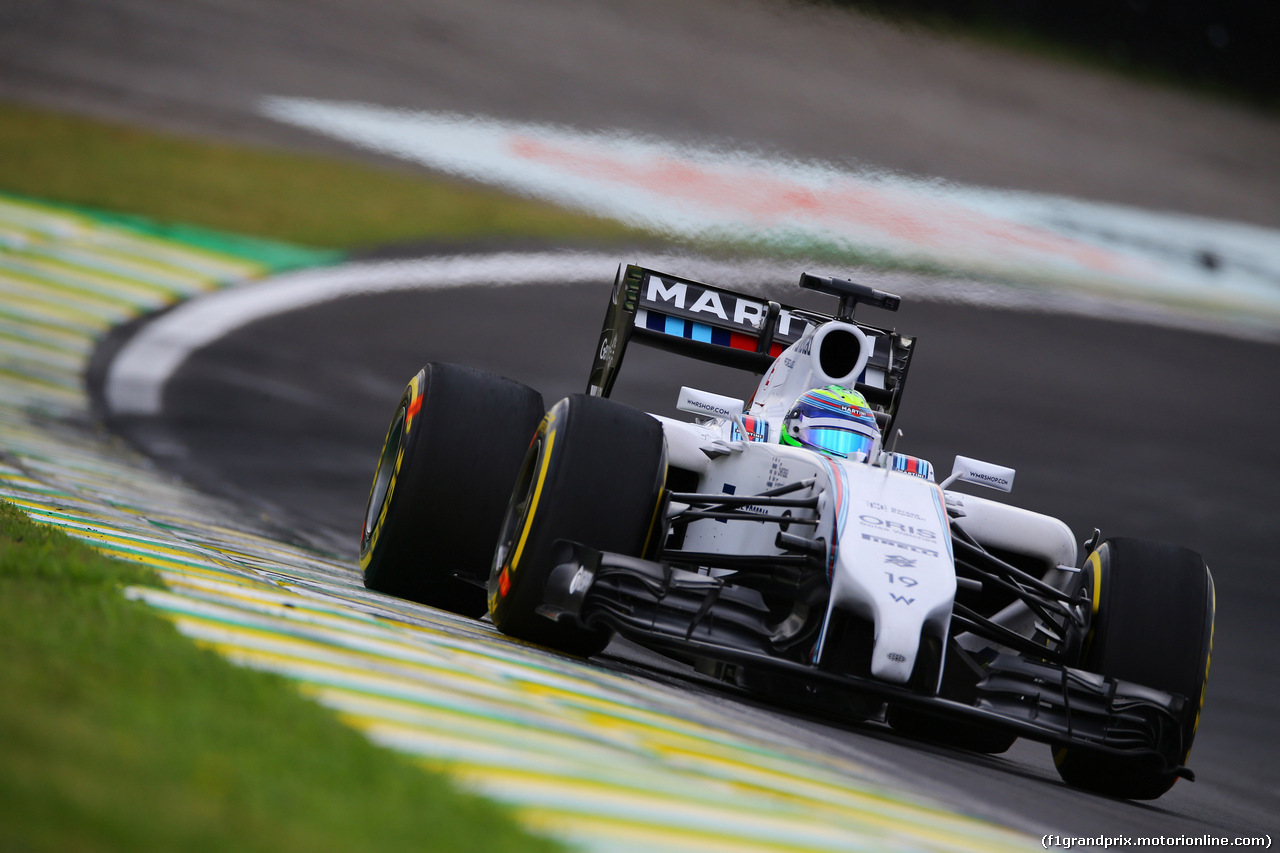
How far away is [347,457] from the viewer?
11.6 metres

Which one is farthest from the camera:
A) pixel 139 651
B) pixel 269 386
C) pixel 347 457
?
pixel 269 386

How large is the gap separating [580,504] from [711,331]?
277 centimetres

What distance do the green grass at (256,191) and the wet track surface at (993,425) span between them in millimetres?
1908

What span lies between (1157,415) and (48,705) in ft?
50.8

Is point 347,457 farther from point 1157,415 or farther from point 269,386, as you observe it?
point 1157,415

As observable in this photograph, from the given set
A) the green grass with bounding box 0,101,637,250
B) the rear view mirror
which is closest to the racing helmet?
the rear view mirror

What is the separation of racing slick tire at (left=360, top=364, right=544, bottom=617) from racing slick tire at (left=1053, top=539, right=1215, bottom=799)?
2.64 m

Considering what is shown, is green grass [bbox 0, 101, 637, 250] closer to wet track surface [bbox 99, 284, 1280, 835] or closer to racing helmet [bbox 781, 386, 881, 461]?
wet track surface [bbox 99, 284, 1280, 835]

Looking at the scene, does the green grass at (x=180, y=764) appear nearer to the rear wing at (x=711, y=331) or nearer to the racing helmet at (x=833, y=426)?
the racing helmet at (x=833, y=426)

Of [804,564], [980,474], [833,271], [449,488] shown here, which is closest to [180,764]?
[804,564]

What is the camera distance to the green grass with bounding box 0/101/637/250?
17156mm

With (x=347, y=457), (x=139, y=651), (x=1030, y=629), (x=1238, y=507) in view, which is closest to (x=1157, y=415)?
(x=1238, y=507)

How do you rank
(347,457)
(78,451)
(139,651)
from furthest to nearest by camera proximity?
(347,457), (78,451), (139,651)

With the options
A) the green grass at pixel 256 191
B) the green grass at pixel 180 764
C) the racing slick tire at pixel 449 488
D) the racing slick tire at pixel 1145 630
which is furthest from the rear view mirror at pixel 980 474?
the green grass at pixel 256 191
